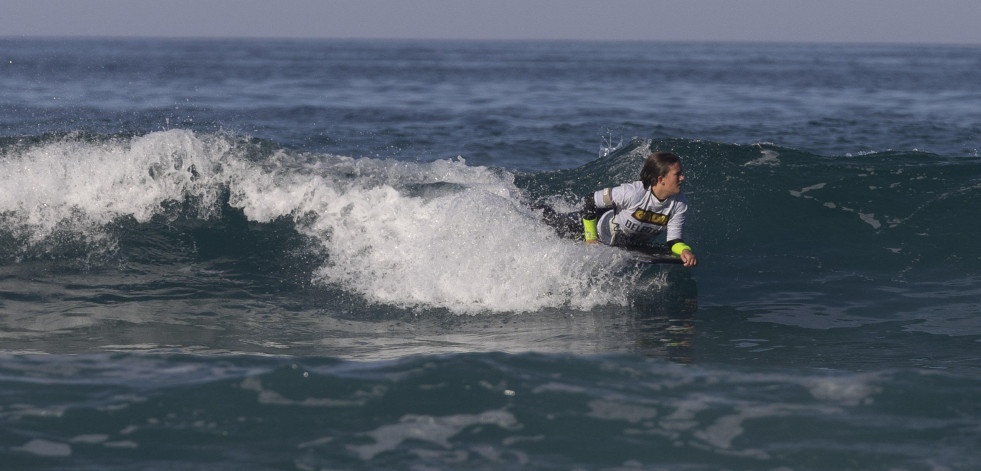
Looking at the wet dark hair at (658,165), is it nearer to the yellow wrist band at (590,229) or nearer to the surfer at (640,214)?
the surfer at (640,214)

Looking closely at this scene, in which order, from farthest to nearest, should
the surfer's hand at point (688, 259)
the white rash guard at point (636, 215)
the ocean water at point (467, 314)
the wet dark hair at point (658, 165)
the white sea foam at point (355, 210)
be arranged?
the white sea foam at point (355, 210), the white rash guard at point (636, 215), the wet dark hair at point (658, 165), the surfer's hand at point (688, 259), the ocean water at point (467, 314)

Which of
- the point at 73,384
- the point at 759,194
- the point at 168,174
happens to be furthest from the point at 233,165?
the point at 759,194

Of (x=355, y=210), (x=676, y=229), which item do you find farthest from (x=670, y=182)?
(x=355, y=210)

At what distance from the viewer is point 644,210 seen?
8.19 metres

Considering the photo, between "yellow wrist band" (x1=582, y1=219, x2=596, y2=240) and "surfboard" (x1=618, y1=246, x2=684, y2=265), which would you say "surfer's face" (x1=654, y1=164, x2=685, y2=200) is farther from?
"yellow wrist band" (x1=582, y1=219, x2=596, y2=240)

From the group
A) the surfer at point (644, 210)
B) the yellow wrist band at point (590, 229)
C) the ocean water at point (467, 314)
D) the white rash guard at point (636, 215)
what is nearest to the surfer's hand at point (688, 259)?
the surfer at point (644, 210)

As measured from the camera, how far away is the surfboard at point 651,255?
7906 mm

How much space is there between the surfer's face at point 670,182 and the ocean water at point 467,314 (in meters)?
0.80

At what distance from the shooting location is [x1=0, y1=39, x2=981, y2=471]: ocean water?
16.0ft

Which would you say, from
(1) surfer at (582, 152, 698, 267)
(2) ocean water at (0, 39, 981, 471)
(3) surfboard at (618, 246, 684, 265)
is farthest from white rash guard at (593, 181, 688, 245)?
(2) ocean water at (0, 39, 981, 471)

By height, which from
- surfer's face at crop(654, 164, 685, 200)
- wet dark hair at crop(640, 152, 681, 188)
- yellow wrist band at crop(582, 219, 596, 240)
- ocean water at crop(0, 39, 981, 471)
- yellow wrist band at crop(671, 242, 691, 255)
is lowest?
ocean water at crop(0, 39, 981, 471)

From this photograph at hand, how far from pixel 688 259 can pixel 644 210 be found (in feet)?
2.83

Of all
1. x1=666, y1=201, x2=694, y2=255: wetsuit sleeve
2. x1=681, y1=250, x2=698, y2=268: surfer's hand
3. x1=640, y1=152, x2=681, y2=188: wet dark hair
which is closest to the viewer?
x1=681, y1=250, x2=698, y2=268: surfer's hand

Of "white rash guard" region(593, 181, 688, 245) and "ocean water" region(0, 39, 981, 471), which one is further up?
"white rash guard" region(593, 181, 688, 245)
